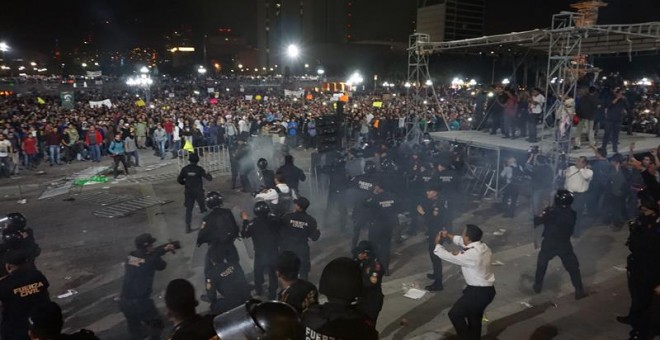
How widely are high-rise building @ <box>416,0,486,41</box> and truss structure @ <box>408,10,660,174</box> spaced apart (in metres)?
101

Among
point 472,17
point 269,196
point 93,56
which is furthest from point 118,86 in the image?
point 472,17

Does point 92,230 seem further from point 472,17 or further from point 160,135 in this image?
point 472,17

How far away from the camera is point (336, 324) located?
297 centimetres

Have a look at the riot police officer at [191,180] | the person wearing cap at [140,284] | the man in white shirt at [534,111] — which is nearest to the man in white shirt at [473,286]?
the person wearing cap at [140,284]

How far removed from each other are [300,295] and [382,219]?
3510mm

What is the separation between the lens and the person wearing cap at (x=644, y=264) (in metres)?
5.63

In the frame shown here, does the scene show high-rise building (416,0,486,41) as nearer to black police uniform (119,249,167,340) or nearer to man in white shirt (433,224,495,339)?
man in white shirt (433,224,495,339)

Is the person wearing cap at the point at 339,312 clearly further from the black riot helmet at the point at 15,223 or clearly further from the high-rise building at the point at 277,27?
the high-rise building at the point at 277,27

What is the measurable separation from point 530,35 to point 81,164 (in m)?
17.2

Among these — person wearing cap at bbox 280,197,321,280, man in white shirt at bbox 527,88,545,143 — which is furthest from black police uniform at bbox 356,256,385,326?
man in white shirt at bbox 527,88,545,143

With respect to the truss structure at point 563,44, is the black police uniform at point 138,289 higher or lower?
lower

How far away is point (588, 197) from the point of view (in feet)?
37.9

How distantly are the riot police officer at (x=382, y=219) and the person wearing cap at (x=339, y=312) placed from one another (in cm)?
413

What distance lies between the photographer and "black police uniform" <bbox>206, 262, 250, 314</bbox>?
19.7 feet
